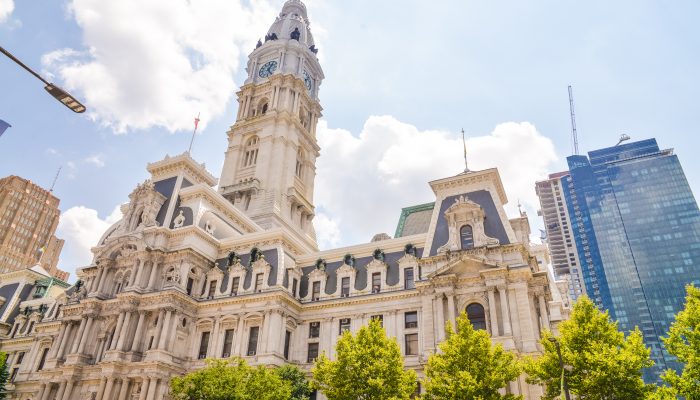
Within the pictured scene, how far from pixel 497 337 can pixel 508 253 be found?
743 centimetres

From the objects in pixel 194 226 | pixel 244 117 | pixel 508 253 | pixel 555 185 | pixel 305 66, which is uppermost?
pixel 555 185

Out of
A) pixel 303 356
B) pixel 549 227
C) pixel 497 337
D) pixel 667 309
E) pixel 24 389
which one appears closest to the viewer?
pixel 497 337

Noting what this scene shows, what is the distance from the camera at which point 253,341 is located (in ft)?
151

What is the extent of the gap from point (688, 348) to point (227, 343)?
123 feet

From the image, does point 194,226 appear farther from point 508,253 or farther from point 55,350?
point 508,253

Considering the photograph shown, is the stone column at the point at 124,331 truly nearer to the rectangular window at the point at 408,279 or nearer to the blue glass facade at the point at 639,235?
the rectangular window at the point at 408,279

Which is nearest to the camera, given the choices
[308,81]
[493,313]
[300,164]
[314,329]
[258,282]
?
[493,313]

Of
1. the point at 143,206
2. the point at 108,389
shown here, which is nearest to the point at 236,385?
the point at 108,389

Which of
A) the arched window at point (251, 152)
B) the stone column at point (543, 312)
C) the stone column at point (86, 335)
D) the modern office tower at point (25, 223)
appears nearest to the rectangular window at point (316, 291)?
the stone column at point (543, 312)

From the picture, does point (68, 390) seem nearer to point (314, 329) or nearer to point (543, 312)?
point (314, 329)

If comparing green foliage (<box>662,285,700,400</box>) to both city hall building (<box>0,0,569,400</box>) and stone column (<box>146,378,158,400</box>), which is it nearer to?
city hall building (<box>0,0,569,400</box>)

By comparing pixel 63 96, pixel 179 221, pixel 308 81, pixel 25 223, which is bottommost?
pixel 63 96

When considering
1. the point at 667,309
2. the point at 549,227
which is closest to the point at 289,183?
the point at 667,309

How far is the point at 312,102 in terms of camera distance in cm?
8888
